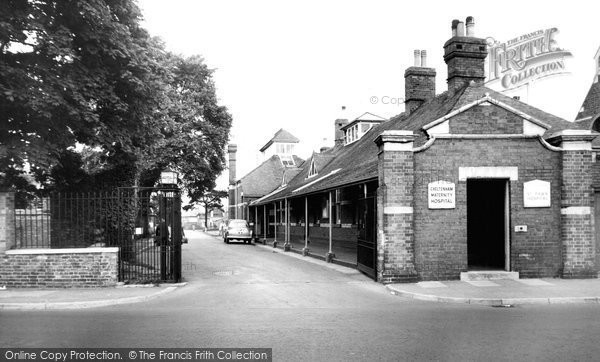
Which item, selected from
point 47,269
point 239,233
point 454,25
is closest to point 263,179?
point 239,233

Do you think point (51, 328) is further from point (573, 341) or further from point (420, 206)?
point (420, 206)

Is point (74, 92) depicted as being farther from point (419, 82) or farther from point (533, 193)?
point (419, 82)

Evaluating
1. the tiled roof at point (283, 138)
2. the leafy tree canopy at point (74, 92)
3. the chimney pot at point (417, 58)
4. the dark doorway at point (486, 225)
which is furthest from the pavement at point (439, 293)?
the tiled roof at point (283, 138)

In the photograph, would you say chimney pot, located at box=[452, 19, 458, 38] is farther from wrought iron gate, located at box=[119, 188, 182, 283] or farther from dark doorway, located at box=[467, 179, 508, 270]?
wrought iron gate, located at box=[119, 188, 182, 283]

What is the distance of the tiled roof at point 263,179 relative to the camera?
2073 inches

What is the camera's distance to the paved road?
6453mm

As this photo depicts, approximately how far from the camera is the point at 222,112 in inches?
1501

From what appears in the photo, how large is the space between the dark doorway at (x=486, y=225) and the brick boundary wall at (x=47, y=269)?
1036cm

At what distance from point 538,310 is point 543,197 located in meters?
4.73

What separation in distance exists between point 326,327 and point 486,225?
30.1 feet

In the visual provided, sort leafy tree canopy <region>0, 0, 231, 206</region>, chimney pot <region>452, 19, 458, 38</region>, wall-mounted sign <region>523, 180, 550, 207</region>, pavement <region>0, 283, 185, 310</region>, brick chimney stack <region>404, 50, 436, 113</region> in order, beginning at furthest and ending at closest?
brick chimney stack <region>404, 50, 436, 113</region> → chimney pot <region>452, 19, 458, 38</region> → wall-mounted sign <region>523, 180, 550, 207</region> → leafy tree canopy <region>0, 0, 231, 206</region> → pavement <region>0, 283, 185, 310</region>

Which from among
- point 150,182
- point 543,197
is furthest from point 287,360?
point 150,182

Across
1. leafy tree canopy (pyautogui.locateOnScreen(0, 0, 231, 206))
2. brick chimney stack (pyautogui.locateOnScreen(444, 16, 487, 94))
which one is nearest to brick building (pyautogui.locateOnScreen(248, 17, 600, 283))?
brick chimney stack (pyautogui.locateOnScreen(444, 16, 487, 94))

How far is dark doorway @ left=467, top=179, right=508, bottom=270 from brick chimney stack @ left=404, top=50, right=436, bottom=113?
8.63 metres
